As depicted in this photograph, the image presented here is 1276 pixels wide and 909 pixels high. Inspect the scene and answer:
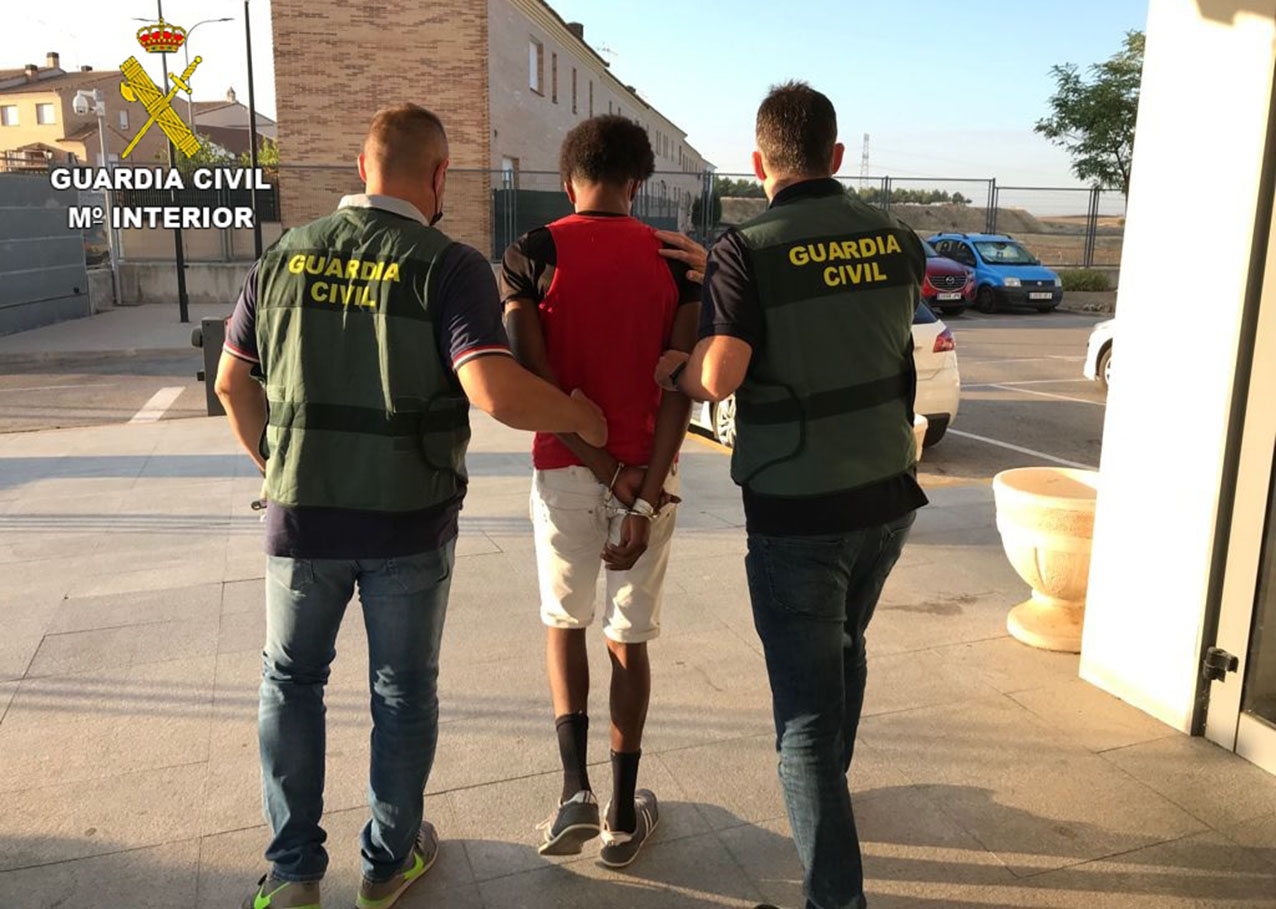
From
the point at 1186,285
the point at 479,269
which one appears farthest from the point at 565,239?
the point at 1186,285

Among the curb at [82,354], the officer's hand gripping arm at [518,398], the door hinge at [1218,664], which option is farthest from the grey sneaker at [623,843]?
the curb at [82,354]

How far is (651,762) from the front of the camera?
3.23m

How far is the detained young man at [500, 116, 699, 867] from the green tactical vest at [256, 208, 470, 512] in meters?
0.37

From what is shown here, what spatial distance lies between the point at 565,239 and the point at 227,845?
1.88m

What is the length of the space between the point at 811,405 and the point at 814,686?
63cm

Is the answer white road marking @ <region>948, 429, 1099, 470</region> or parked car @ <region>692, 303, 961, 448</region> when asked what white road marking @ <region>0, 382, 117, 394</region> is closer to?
parked car @ <region>692, 303, 961, 448</region>

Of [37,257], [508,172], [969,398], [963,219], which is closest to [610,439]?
[969,398]

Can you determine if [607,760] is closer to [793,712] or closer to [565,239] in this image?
[793,712]

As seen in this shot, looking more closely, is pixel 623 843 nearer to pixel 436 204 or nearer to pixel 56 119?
pixel 436 204

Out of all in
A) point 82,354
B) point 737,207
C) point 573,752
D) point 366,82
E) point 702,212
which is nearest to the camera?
point 573,752

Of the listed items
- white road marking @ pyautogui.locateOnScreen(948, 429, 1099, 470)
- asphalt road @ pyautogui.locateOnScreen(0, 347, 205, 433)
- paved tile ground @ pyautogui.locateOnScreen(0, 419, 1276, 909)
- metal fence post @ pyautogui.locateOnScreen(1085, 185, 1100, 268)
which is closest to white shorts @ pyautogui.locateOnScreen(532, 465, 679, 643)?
paved tile ground @ pyautogui.locateOnScreen(0, 419, 1276, 909)

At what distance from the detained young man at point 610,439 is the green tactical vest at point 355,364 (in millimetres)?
369

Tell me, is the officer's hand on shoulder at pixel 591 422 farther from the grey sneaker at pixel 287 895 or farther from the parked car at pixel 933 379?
the parked car at pixel 933 379

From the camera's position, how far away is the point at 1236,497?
3.20 metres
